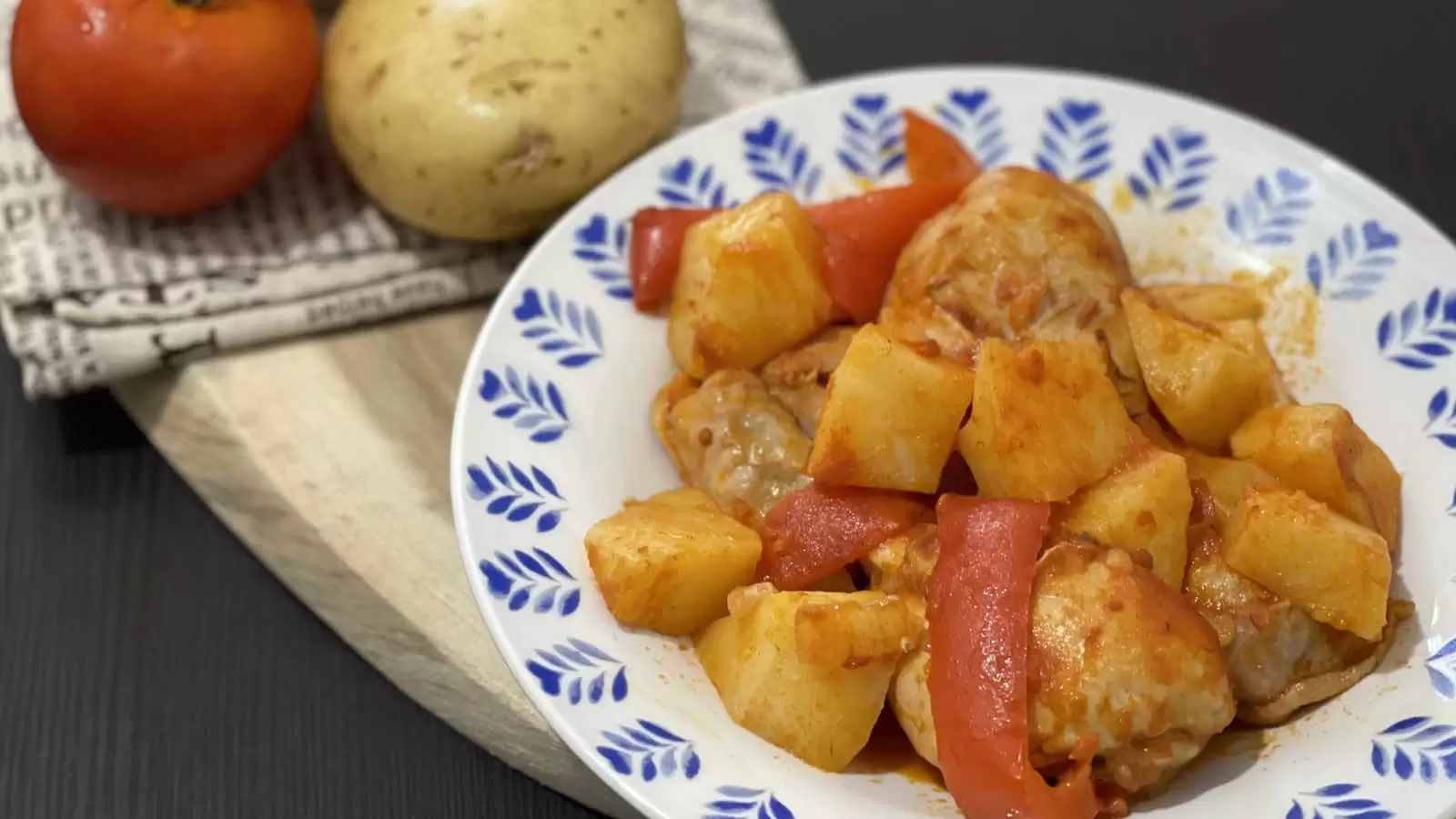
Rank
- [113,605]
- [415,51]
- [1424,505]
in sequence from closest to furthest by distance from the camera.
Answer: [1424,505]
[113,605]
[415,51]

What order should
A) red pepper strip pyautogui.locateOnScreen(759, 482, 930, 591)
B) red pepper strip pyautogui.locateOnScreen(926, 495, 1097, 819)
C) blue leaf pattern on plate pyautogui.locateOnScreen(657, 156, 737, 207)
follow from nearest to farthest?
red pepper strip pyautogui.locateOnScreen(926, 495, 1097, 819) < red pepper strip pyautogui.locateOnScreen(759, 482, 930, 591) < blue leaf pattern on plate pyautogui.locateOnScreen(657, 156, 737, 207)

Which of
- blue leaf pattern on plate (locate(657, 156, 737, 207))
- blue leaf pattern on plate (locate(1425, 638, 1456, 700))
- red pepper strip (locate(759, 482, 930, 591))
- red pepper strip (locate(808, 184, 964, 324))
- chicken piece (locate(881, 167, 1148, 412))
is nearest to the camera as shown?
blue leaf pattern on plate (locate(1425, 638, 1456, 700))

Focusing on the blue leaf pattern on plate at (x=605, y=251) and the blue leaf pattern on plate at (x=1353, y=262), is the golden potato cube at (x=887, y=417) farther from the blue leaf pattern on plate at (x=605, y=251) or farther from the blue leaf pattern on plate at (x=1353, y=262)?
the blue leaf pattern on plate at (x=1353, y=262)

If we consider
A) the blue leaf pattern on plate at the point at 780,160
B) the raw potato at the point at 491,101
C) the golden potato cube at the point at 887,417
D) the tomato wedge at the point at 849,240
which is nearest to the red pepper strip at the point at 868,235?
the tomato wedge at the point at 849,240

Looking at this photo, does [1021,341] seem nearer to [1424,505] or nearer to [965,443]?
[965,443]

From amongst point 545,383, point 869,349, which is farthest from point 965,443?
point 545,383

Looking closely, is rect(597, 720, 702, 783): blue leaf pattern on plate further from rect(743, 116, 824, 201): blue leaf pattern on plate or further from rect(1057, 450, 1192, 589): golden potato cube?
rect(743, 116, 824, 201): blue leaf pattern on plate

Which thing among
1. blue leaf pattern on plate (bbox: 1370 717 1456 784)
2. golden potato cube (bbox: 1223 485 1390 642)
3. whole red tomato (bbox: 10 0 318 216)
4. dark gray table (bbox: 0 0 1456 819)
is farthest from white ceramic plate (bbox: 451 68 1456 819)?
whole red tomato (bbox: 10 0 318 216)

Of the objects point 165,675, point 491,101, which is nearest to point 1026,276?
point 491,101
